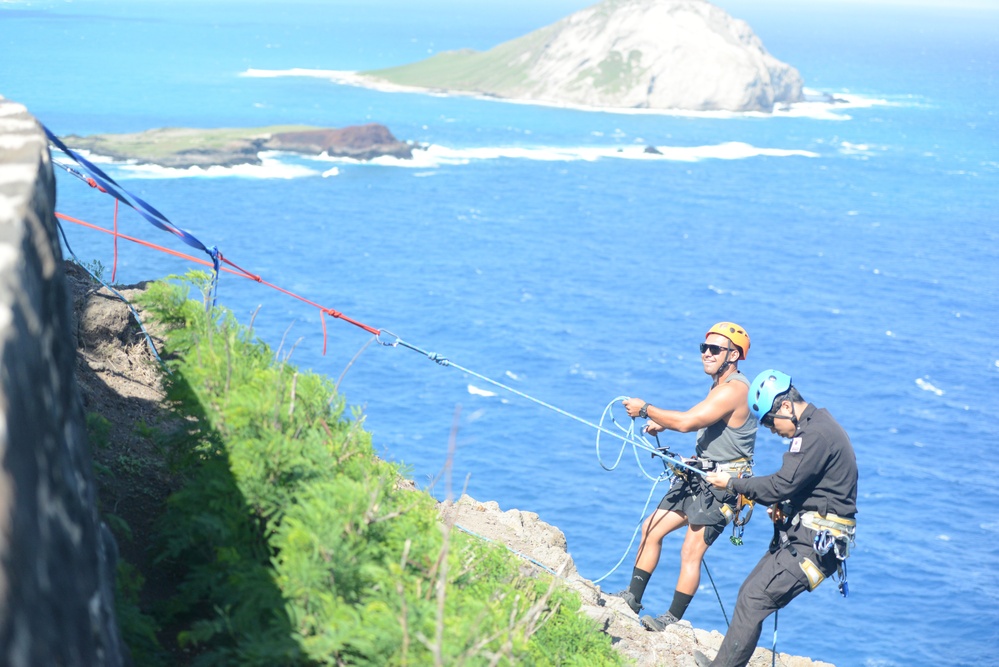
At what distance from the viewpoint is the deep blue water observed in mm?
35500

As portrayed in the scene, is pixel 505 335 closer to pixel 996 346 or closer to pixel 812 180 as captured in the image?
pixel 996 346

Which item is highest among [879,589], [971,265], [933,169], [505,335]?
[933,169]

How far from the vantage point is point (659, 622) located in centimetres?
947

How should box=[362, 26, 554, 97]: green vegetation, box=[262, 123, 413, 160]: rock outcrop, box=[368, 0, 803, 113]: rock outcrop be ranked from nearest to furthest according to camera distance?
box=[262, 123, 413, 160]: rock outcrop
box=[368, 0, 803, 113]: rock outcrop
box=[362, 26, 554, 97]: green vegetation

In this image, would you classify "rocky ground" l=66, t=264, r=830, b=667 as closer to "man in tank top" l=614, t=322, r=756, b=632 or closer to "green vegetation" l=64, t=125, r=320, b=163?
"man in tank top" l=614, t=322, r=756, b=632

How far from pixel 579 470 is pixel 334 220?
3897 centimetres

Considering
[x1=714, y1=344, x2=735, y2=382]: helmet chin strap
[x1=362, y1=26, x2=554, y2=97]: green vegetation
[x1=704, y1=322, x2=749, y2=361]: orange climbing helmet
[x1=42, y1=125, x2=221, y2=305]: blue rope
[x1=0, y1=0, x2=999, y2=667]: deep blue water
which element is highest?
[x1=362, y1=26, x2=554, y2=97]: green vegetation

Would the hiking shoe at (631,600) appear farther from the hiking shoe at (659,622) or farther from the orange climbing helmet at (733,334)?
the orange climbing helmet at (733,334)

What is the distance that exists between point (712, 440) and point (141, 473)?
4851 millimetres

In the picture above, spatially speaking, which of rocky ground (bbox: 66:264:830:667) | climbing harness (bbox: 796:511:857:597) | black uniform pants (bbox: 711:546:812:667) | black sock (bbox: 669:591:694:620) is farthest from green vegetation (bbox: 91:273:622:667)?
black sock (bbox: 669:591:694:620)

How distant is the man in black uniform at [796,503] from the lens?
7.66 m

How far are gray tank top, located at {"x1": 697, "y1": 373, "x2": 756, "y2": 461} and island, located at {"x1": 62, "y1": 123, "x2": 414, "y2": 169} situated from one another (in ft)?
266

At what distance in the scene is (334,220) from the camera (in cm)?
7319

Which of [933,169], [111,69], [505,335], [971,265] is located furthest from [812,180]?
[111,69]
